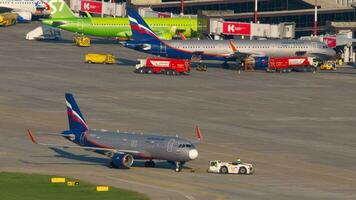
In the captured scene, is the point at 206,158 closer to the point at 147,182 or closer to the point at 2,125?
the point at 147,182

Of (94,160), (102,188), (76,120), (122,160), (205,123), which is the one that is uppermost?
(76,120)

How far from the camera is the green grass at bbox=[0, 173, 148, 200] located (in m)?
104

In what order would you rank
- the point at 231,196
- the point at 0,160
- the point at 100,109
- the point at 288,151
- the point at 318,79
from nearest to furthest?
the point at 231,196, the point at 0,160, the point at 288,151, the point at 100,109, the point at 318,79

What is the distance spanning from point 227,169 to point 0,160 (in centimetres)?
2055

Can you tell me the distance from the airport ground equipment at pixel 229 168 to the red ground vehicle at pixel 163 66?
75917mm

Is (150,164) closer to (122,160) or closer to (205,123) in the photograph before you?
(122,160)

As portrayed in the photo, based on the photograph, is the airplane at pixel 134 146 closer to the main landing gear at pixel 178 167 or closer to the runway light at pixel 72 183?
the main landing gear at pixel 178 167

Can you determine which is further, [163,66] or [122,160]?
[163,66]

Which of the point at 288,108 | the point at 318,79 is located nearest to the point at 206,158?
the point at 288,108

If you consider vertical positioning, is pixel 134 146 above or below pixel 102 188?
above

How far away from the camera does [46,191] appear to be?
352 ft

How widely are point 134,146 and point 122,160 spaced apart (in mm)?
1808

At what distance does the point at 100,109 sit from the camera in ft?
524

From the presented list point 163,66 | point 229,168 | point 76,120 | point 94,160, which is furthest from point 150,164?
point 163,66
